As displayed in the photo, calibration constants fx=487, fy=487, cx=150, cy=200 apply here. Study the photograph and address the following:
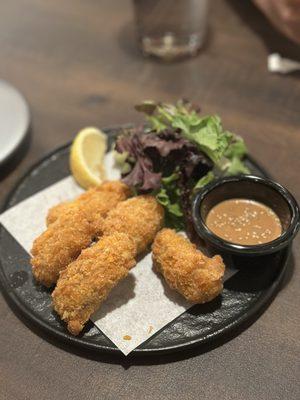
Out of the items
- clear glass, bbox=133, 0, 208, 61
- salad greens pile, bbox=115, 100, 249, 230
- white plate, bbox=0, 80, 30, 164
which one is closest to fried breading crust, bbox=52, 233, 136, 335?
salad greens pile, bbox=115, 100, 249, 230

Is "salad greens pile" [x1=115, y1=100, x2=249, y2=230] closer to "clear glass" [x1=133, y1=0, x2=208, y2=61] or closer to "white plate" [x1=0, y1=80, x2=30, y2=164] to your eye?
"white plate" [x1=0, y1=80, x2=30, y2=164]

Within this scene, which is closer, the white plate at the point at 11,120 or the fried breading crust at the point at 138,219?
the fried breading crust at the point at 138,219

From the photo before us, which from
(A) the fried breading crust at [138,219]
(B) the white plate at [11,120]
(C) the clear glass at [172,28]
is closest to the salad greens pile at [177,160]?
(A) the fried breading crust at [138,219]

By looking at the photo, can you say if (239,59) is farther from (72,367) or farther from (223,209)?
(72,367)

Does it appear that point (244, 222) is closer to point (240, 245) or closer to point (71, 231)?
point (240, 245)

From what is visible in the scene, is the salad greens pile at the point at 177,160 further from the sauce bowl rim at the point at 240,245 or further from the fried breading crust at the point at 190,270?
the fried breading crust at the point at 190,270

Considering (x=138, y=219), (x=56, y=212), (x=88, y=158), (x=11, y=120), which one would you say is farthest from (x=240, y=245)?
(x=11, y=120)

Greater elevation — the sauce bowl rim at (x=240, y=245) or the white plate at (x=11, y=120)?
the sauce bowl rim at (x=240, y=245)
